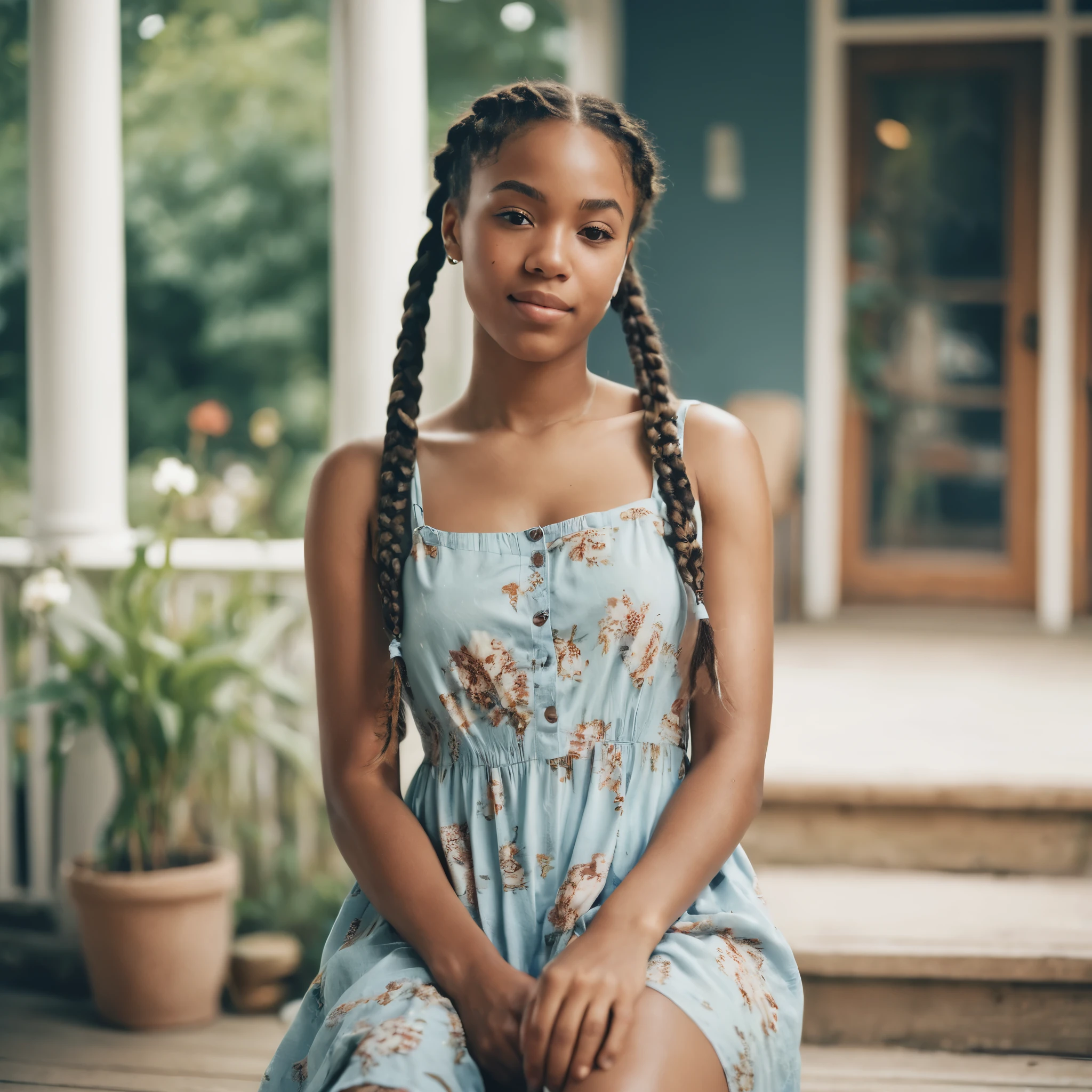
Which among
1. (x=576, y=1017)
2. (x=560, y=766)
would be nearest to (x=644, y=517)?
(x=560, y=766)

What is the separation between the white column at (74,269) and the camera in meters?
2.98

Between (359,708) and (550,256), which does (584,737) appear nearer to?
(359,708)

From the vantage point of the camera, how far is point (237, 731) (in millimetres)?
2812

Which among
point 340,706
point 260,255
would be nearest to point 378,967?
point 340,706

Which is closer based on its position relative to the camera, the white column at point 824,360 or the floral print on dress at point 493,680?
the floral print on dress at point 493,680

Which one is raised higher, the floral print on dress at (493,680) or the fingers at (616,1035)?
the floral print on dress at (493,680)

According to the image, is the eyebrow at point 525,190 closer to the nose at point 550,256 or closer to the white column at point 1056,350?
the nose at point 550,256

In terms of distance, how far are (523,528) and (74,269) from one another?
2.03 m

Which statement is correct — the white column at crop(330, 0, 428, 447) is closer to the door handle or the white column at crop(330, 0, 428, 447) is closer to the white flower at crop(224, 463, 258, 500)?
the white flower at crop(224, 463, 258, 500)

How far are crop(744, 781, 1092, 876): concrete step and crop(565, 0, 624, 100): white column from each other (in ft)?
10.3

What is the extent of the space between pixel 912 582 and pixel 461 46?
458 cm

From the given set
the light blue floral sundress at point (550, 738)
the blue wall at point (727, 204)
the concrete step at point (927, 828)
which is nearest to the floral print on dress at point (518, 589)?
the light blue floral sundress at point (550, 738)

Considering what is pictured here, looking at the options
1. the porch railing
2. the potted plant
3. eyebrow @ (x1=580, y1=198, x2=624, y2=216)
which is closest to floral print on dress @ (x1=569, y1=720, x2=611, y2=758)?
eyebrow @ (x1=580, y1=198, x2=624, y2=216)

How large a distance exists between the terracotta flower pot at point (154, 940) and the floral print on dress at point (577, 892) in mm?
1605
